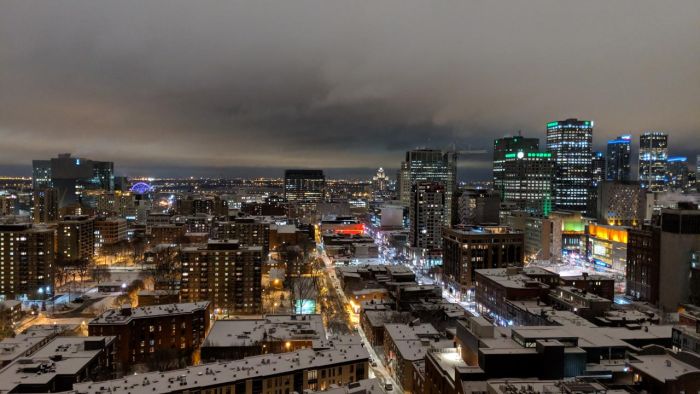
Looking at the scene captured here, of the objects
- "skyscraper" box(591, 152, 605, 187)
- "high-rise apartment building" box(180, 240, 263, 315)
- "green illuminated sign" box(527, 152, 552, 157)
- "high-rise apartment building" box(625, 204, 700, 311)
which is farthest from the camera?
"skyscraper" box(591, 152, 605, 187)

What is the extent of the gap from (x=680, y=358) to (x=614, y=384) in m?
3.09

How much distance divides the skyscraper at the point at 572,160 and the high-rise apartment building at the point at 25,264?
10643cm

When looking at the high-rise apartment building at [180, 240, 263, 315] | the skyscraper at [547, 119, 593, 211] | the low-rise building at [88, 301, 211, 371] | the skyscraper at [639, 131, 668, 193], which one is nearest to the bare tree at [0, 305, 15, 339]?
the low-rise building at [88, 301, 211, 371]

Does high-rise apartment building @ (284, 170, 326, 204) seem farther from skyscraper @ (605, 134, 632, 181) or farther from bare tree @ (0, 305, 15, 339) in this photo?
bare tree @ (0, 305, 15, 339)

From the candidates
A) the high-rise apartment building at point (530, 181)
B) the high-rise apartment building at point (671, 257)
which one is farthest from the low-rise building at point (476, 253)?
the high-rise apartment building at point (530, 181)

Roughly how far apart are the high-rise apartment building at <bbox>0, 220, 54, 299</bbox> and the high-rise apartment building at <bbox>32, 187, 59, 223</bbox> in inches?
1393

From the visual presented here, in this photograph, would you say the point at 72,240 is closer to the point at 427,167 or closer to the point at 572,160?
the point at 427,167

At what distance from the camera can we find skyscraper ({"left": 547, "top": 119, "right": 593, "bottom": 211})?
4845 inches

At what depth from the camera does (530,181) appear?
106625 millimetres

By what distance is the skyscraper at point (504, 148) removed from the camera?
402 feet

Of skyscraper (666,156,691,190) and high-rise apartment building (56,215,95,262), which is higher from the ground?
skyscraper (666,156,691,190)


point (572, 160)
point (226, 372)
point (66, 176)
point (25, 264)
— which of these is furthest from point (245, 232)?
point (572, 160)

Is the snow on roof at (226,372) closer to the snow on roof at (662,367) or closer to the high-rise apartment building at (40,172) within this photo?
the snow on roof at (662,367)

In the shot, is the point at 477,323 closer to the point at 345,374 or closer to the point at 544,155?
the point at 345,374
